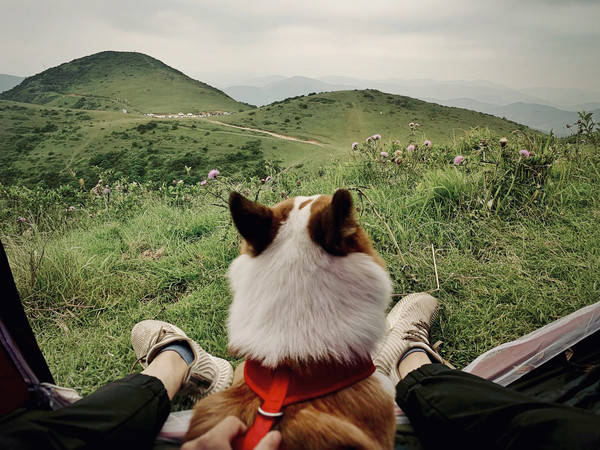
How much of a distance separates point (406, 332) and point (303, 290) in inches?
46.5

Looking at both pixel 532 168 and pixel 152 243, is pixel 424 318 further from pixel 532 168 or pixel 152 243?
pixel 152 243

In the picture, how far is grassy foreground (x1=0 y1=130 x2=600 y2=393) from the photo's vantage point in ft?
6.42

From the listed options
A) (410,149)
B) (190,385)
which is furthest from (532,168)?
(190,385)

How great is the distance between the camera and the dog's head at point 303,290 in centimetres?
94

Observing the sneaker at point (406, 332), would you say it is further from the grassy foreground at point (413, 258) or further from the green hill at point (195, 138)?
the green hill at point (195, 138)

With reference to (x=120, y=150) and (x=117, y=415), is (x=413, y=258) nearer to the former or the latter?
(x=117, y=415)

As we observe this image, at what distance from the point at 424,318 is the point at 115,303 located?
2.35m

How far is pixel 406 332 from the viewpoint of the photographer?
1.83 metres

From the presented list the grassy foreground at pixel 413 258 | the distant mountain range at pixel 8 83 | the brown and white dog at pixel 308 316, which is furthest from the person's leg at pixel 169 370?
the distant mountain range at pixel 8 83

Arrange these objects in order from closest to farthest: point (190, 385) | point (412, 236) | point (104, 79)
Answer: point (190, 385), point (412, 236), point (104, 79)

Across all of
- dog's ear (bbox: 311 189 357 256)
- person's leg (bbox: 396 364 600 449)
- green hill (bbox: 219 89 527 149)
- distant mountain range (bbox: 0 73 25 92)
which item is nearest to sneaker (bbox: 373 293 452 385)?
person's leg (bbox: 396 364 600 449)

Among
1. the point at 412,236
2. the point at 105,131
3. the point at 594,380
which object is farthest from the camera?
the point at 105,131

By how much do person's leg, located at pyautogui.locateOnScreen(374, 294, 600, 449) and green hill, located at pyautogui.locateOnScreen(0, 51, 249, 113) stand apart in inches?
1060

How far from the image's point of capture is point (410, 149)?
11.5 feet
